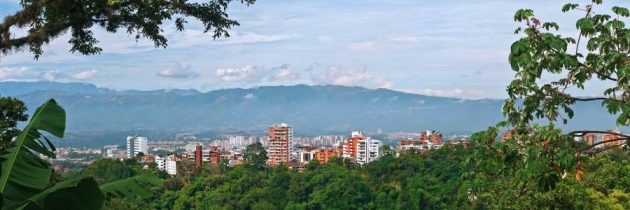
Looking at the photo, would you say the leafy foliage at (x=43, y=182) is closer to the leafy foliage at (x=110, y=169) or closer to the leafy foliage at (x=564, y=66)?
the leafy foliage at (x=564, y=66)

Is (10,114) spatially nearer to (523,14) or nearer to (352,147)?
(523,14)

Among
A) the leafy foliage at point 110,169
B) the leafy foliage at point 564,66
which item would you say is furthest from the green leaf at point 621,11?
the leafy foliage at point 110,169

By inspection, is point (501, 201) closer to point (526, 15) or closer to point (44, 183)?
point (526, 15)

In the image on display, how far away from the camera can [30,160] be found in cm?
266

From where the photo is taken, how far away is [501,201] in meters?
3.18

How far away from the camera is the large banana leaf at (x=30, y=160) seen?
94.3 inches

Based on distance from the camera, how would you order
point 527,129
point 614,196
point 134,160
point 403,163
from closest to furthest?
point 527,129 → point 614,196 → point 403,163 → point 134,160

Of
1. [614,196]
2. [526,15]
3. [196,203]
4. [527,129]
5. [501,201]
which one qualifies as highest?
[526,15]

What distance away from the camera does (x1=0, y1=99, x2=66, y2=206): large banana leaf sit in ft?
7.86

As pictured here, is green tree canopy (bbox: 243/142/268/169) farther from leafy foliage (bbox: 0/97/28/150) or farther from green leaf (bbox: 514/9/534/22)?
green leaf (bbox: 514/9/534/22)

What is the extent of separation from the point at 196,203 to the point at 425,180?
12400 millimetres

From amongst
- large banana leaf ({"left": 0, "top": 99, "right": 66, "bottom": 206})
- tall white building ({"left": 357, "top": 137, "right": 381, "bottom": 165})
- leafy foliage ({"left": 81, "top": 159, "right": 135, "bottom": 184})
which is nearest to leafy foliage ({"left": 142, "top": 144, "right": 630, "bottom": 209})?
leafy foliage ({"left": 81, "top": 159, "right": 135, "bottom": 184})

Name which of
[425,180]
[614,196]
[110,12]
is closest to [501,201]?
[110,12]

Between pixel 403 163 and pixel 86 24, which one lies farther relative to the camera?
pixel 403 163
